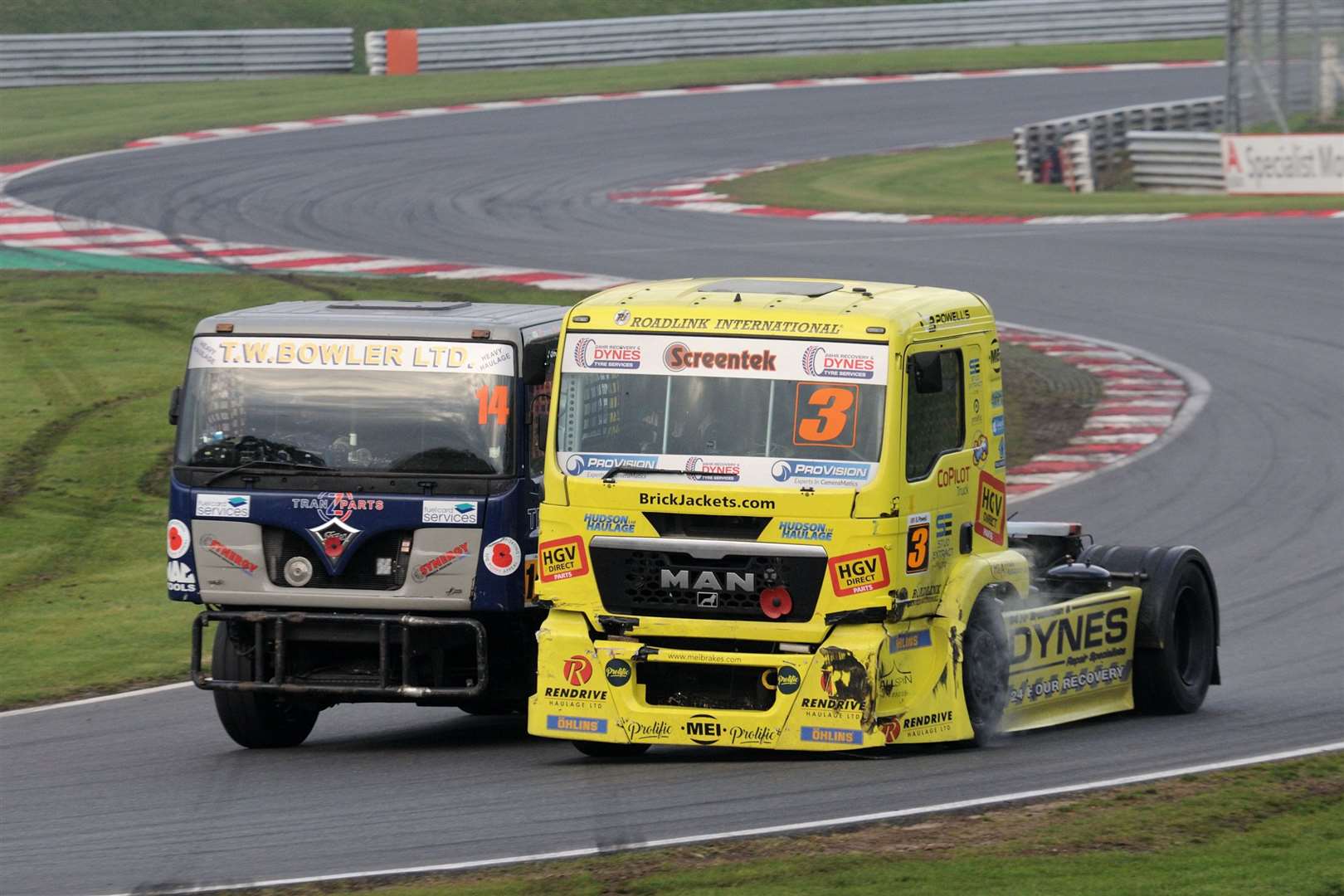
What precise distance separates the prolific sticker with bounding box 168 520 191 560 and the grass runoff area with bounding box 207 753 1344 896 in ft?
11.3

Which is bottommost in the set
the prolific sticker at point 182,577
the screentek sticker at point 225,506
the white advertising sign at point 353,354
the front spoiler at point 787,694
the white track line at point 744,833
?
the white track line at point 744,833

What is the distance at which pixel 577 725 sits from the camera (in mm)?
10211

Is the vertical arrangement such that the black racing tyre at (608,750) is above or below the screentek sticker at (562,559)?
below

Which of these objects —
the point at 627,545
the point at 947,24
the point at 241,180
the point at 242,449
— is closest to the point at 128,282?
the point at 241,180

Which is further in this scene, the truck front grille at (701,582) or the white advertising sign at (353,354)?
the white advertising sign at (353,354)

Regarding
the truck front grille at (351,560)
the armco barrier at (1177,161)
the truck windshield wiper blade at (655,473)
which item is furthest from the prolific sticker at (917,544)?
the armco barrier at (1177,161)

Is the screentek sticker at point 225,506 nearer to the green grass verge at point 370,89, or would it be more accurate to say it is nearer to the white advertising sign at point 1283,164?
the white advertising sign at point 1283,164

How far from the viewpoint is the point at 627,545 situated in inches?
395

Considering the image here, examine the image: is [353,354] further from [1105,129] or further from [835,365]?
[1105,129]

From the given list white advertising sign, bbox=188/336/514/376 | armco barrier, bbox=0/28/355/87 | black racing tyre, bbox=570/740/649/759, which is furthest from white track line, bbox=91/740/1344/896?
armco barrier, bbox=0/28/355/87

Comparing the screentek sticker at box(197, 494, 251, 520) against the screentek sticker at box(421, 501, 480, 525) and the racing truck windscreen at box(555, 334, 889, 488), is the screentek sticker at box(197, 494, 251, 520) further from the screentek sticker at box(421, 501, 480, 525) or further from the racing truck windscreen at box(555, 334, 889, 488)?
the racing truck windscreen at box(555, 334, 889, 488)

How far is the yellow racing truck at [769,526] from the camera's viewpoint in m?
9.78

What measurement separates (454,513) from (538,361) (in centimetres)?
94

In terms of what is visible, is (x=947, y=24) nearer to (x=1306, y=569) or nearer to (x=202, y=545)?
(x=1306, y=569)
